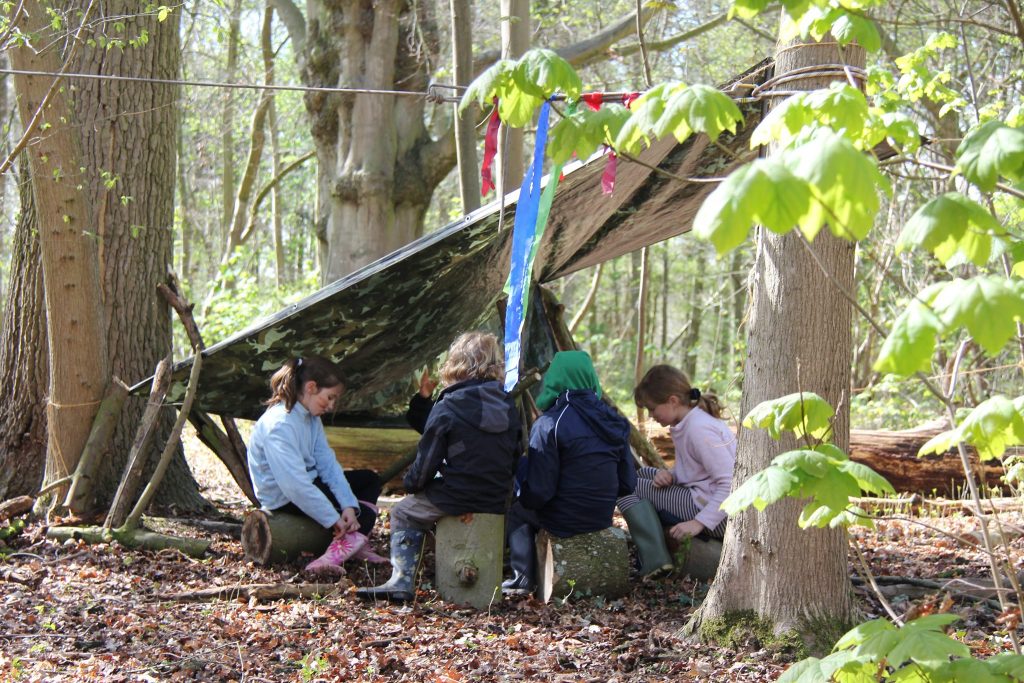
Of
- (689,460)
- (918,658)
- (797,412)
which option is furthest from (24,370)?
(918,658)

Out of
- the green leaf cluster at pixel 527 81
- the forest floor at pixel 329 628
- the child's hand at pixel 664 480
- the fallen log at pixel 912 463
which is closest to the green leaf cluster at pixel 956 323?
the green leaf cluster at pixel 527 81

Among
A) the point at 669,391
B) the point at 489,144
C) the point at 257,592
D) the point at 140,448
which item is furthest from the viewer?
the point at 140,448

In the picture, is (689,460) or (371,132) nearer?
(689,460)

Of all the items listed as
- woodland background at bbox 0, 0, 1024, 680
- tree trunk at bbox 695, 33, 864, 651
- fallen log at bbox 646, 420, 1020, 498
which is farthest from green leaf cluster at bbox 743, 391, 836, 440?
fallen log at bbox 646, 420, 1020, 498

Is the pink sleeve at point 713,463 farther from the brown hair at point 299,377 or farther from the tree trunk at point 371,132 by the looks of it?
the tree trunk at point 371,132

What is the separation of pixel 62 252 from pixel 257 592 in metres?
2.13

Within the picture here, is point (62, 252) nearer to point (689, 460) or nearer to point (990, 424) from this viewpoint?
point (689, 460)

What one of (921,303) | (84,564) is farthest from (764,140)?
(84,564)

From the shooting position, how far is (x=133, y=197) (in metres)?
5.64

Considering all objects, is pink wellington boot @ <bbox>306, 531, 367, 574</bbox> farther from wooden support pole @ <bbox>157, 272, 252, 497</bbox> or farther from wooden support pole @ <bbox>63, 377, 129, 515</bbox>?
wooden support pole @ <bbox>63, 377, 129, 515</bbox>

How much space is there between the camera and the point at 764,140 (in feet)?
6.72

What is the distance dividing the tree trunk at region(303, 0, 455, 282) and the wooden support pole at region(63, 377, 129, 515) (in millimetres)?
4016

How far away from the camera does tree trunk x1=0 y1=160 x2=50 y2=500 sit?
5.55m

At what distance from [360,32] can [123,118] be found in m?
4.37
